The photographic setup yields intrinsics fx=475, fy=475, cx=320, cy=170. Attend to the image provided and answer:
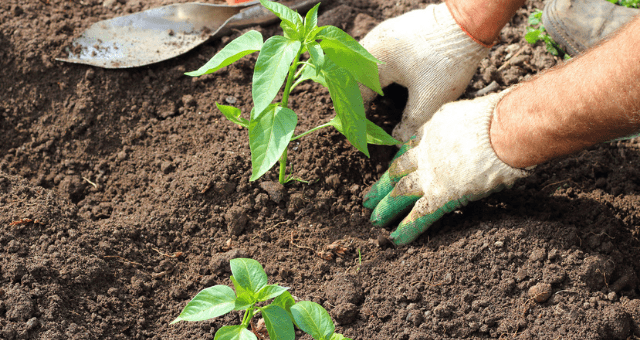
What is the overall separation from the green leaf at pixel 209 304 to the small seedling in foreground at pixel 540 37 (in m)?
2.35

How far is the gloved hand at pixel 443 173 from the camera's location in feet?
6.63

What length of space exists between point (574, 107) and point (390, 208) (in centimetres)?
86

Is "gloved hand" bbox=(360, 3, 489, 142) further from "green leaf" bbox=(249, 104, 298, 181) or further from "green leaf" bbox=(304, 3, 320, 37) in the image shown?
"green leaf" bbox=(249, 104, 298, 181)

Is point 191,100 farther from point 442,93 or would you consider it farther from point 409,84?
point 442,93

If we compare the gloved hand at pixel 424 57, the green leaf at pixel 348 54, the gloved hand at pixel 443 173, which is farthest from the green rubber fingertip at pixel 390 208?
the green leaf at pixel 348 54

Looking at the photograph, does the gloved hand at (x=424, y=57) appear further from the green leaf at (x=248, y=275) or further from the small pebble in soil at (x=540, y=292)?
the green leaf at (x=248, y=275)

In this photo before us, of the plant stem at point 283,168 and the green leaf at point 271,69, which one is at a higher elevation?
the green leaf at point 271,69

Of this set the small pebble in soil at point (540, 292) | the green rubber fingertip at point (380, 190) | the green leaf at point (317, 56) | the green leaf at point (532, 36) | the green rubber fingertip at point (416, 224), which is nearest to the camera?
the green leaf at point (317, 56)

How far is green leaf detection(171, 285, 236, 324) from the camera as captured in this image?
4.81ft

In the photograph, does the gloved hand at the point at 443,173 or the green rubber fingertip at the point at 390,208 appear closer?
the gloved hand at the point at 443,173

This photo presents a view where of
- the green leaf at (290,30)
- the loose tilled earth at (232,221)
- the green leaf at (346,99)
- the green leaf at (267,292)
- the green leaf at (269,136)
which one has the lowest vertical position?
the loose tilled earth at (232,221)

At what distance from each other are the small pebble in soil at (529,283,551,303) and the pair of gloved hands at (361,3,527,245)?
17.7 inches

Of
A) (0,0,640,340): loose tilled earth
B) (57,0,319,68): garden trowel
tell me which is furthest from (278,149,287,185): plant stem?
(57,0,319,68): garden trowel

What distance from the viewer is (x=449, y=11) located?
2.35m
